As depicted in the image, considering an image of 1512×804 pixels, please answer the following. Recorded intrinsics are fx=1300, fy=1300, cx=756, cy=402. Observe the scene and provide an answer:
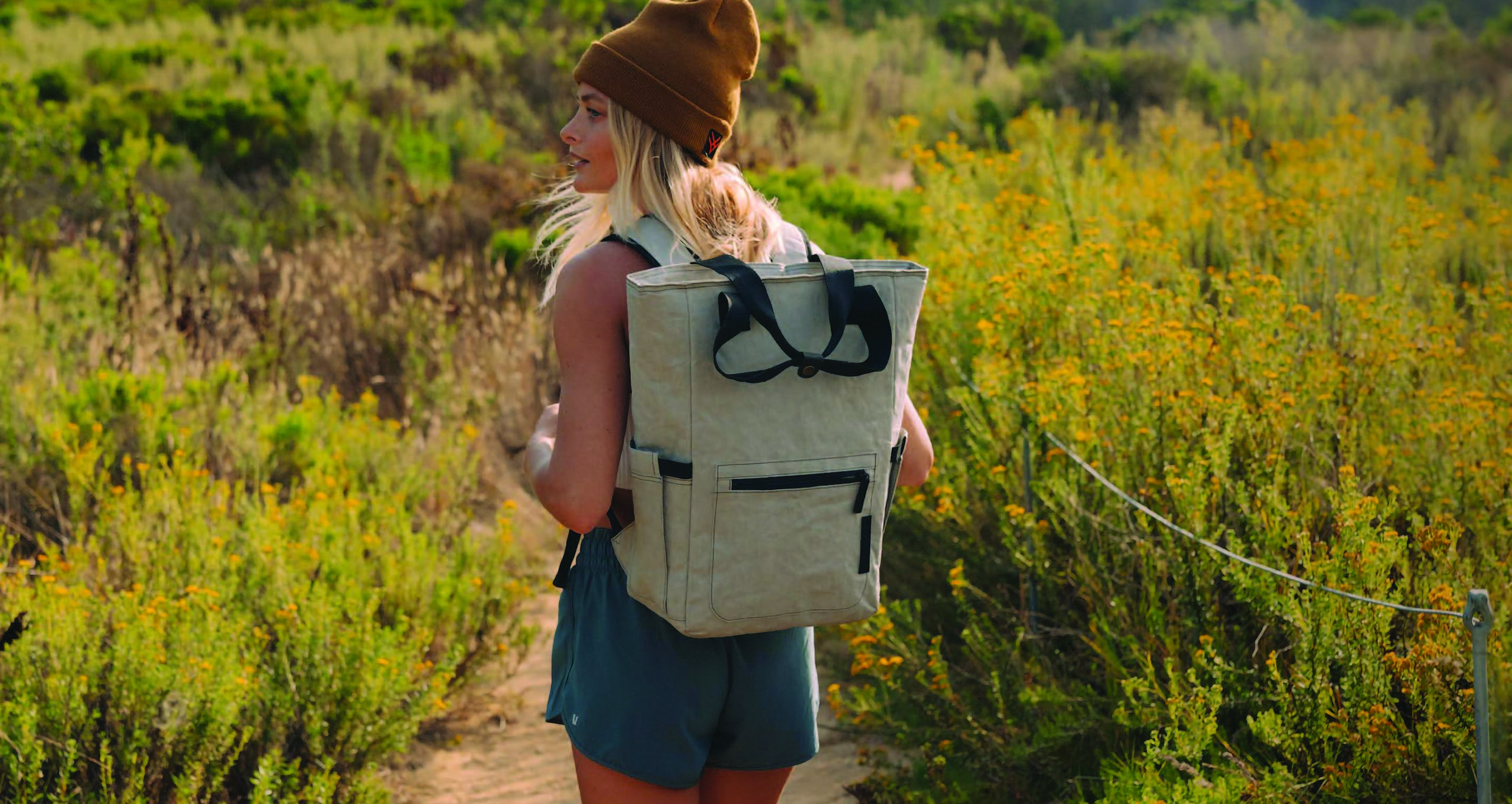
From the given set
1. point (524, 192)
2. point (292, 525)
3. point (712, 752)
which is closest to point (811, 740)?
point (712, 752)

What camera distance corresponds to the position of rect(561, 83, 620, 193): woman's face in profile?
180cm

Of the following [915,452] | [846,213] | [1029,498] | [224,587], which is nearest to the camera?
[915,452]

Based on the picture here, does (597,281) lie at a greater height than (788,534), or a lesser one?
greater

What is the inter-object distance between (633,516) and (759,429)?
0.25 metres

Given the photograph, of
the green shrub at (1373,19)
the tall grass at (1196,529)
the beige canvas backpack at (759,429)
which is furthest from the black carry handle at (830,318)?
the green shrub at (1373,19)

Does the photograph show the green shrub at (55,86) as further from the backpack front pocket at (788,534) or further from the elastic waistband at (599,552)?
the backpack front pocket at (788,534)

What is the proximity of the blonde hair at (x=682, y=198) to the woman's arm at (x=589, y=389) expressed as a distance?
85mm

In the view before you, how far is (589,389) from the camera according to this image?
1642mm

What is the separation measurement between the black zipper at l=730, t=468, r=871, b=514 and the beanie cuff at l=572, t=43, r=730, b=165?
498 mm

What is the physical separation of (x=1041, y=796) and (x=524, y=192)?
628 centimetres

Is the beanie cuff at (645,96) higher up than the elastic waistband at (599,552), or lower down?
higher up

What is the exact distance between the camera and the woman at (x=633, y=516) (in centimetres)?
176

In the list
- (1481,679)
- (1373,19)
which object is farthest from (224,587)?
(1373,19)

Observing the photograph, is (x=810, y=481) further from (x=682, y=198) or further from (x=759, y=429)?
(x=682, y=198)
